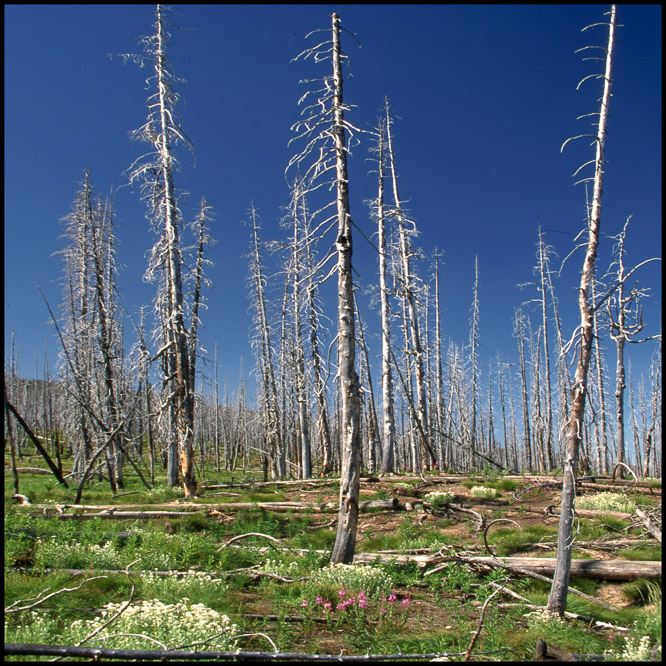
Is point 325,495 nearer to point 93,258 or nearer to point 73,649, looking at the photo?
point 73,649

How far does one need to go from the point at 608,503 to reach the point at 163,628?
11278 millimetres

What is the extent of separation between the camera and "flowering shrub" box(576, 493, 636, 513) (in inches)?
438

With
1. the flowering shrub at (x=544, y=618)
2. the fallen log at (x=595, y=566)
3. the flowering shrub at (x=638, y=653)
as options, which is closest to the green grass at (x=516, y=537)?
the fallen log at (x=595, y=566)

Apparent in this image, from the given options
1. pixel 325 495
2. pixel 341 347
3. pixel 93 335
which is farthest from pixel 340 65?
pixel 93 335

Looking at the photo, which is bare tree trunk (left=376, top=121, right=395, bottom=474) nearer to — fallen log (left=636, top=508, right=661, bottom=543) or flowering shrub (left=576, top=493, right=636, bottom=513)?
flowering shrub (left=576, top=493, right=636, bottom=513)

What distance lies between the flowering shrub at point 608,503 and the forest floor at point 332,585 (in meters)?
0.40

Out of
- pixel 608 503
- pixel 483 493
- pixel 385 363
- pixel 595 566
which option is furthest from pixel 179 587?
pixel 385 363

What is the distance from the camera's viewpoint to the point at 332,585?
6301 mm

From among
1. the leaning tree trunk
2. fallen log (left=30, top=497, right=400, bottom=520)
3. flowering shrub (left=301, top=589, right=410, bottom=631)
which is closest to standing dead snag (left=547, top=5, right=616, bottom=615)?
flowering shrub (left=301, top=589, right=410, bottom=631)

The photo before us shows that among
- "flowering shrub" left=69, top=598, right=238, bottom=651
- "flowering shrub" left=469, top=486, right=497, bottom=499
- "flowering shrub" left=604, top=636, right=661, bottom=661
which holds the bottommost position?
"flowering shrub" left=469, top=486, right=497, bottom=499

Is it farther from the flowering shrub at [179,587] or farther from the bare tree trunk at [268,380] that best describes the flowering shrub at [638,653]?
the bare tree trunk at [268,380]

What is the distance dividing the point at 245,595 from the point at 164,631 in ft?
7.04

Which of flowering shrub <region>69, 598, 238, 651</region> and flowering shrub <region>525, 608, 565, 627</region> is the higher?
flowering shrub <region>69, 598, 238, 651</region>

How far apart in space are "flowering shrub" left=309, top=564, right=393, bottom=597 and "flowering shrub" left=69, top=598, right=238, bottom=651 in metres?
1.83
